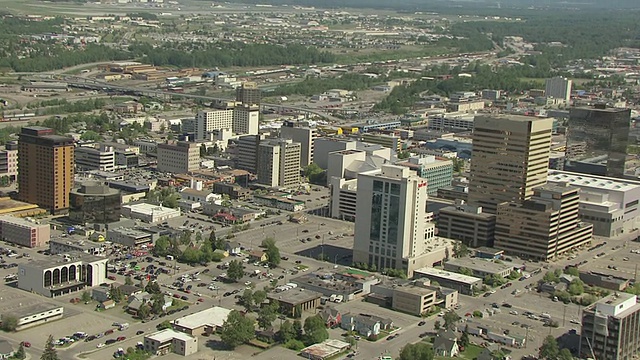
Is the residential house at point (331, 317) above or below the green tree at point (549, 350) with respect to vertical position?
below

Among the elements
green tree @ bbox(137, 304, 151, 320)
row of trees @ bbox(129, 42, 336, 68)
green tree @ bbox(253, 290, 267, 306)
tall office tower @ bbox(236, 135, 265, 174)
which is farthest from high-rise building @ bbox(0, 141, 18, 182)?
row of trees @ bbox(129, 42, 336, 68)

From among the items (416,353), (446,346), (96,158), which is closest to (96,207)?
(96,158)

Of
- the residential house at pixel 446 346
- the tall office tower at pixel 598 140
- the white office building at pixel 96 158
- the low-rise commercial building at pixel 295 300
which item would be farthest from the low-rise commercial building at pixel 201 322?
the tall office tower at pixel 598 140

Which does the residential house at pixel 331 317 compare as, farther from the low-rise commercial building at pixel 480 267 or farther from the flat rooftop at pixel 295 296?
the low-rise commercial building at pixel 480 267

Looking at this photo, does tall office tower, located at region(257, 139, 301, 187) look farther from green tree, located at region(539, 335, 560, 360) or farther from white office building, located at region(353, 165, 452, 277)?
green tree, located at region(539, 335, 560, 360)

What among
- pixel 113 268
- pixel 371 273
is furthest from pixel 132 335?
pixel 371 273

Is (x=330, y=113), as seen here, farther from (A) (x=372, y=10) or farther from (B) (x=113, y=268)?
(A) (x=372, y=10)

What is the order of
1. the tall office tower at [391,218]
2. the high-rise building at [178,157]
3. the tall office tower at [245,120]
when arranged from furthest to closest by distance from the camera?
the tall office tower at [245,120] → the high-rise building at [178,157] → the tall office tower at [391,218]
